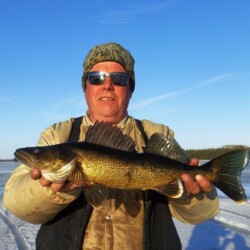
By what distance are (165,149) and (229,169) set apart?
20.2 inches

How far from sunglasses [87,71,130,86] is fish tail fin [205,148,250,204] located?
3.80 feet

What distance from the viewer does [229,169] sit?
300 centimetres

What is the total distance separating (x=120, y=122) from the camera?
3.69 m

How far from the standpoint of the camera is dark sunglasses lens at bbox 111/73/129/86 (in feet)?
11.8

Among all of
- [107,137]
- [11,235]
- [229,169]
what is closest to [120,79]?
[107,137]

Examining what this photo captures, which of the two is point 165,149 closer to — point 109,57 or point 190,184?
point 190,184

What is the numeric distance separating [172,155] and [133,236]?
0.74 meters

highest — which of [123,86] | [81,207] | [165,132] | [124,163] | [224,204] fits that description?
[123,86]

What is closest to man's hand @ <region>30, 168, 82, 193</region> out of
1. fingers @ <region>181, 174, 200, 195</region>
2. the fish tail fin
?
fingers @ <region>181, 174, 200, 195</region>

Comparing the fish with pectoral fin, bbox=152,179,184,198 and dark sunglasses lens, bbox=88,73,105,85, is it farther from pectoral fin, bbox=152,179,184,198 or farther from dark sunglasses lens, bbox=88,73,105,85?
dark sunglasses lens, bbox=88,73,105,85

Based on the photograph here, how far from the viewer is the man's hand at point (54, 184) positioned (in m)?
2.72

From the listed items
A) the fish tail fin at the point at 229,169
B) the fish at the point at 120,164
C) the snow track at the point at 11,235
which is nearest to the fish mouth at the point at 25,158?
the fish at the point at 120,164

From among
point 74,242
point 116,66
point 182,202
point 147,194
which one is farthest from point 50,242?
point 116,66

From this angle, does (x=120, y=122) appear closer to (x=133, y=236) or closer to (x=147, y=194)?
(x=147, y=194)
